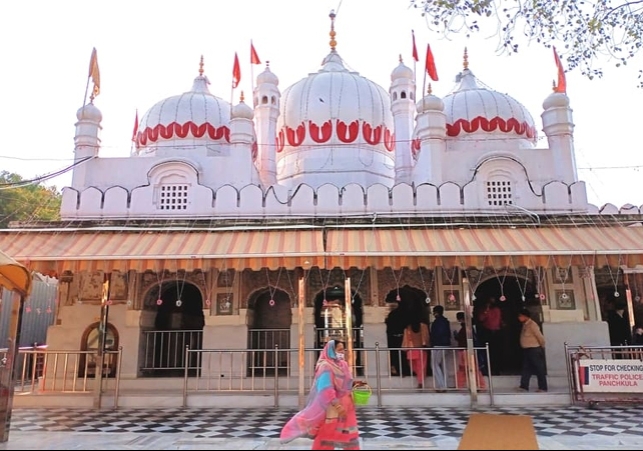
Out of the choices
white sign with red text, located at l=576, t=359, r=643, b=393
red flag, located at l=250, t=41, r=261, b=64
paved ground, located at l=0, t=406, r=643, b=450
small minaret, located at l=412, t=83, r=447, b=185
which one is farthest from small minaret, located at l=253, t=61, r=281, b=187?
white sign with red text, located at l=576, t=359, r=643, b=393

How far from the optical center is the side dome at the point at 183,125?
15281mm

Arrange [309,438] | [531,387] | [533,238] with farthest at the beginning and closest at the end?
1. [531,387]
2. [533,238]
3. [309,438]

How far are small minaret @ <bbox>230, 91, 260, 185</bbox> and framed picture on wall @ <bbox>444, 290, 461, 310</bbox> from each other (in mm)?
5711

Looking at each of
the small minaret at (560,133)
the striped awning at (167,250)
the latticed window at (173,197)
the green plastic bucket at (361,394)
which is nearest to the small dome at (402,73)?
the small minaret at (560,133)

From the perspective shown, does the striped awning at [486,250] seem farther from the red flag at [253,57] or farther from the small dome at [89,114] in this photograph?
the red flag at [253,57]

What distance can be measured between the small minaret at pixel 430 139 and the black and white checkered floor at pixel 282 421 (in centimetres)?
669

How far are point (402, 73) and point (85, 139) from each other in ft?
31.1

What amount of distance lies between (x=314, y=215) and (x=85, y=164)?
6297mm

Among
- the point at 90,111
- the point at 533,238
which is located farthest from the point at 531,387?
the point at 90,111

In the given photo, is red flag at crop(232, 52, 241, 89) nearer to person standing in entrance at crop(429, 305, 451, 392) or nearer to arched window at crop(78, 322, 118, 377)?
arched window at crop(78, 322, 118, 377)

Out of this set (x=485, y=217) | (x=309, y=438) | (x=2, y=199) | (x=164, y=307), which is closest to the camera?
(x=309, y=438)

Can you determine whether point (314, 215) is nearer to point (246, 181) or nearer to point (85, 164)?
point (246, 181)

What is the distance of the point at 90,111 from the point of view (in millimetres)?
14406

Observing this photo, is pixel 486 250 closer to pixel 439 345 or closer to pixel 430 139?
pixel 439 345
